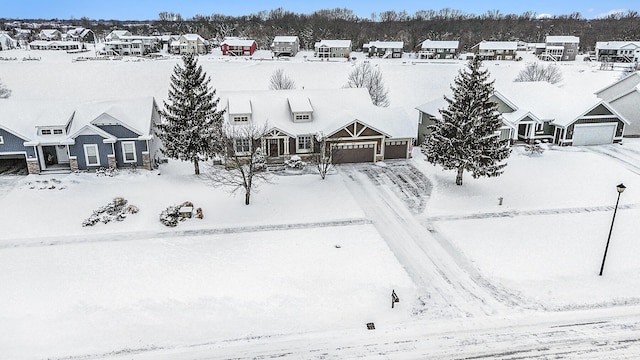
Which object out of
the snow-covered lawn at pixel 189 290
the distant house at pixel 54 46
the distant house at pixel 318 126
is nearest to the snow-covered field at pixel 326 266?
the snow-covered lawn at pixel 189 290

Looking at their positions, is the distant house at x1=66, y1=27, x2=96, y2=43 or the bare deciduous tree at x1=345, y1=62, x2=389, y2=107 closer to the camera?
the bare deciduous tree at x1=345, y1=62, x2=389, y2=107

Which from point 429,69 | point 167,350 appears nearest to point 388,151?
point 167,350

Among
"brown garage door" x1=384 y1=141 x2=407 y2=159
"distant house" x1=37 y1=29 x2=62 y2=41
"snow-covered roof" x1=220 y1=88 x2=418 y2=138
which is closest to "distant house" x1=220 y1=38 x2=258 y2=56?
"distant house" x1=37 y1=29 x2=62 y2=41

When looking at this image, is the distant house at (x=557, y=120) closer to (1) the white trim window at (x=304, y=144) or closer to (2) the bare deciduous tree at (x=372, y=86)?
(1) the white trim window at (x=304, y=144)

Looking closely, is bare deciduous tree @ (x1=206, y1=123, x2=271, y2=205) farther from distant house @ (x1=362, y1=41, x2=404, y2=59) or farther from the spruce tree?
distant house @ (x1=362, y1=41, x2=404, y2=59)

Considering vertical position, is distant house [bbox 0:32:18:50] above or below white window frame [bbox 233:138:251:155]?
above

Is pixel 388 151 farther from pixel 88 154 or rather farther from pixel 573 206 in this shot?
pixel 88 154
